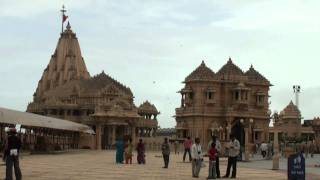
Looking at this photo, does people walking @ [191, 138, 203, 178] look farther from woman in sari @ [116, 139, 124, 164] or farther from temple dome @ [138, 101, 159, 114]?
temple dome @ [138, 101, 159, 114]

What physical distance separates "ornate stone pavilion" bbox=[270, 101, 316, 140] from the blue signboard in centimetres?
6443

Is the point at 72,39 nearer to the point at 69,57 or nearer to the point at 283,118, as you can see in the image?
the point at 69,57

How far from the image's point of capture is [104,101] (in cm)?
7762

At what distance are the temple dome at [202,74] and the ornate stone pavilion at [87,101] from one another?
23.9ft

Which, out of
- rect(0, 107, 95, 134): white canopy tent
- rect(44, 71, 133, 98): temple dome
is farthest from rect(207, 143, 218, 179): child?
rect(44, 71, 133, 98): temple dome

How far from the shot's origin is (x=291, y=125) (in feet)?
299

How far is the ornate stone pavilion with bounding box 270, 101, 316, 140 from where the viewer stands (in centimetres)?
8788

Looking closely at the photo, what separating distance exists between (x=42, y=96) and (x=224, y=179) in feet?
227

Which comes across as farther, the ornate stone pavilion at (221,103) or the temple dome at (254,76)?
the temple dome at (254,76)

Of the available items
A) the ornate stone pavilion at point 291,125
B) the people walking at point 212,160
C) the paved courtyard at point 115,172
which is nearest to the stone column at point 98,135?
the ornate stone pavilion at point 291,125

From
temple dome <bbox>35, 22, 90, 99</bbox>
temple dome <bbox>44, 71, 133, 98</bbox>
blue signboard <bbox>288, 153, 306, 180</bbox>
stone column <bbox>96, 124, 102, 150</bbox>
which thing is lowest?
blue signboard <bbox>288, 153, 306, 180</bbox>

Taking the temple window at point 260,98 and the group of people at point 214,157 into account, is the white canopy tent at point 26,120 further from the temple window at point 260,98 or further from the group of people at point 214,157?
the temple window at point 260,98

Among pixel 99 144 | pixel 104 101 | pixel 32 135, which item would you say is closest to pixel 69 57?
pixel 104 101

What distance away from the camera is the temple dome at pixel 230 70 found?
253 feet
